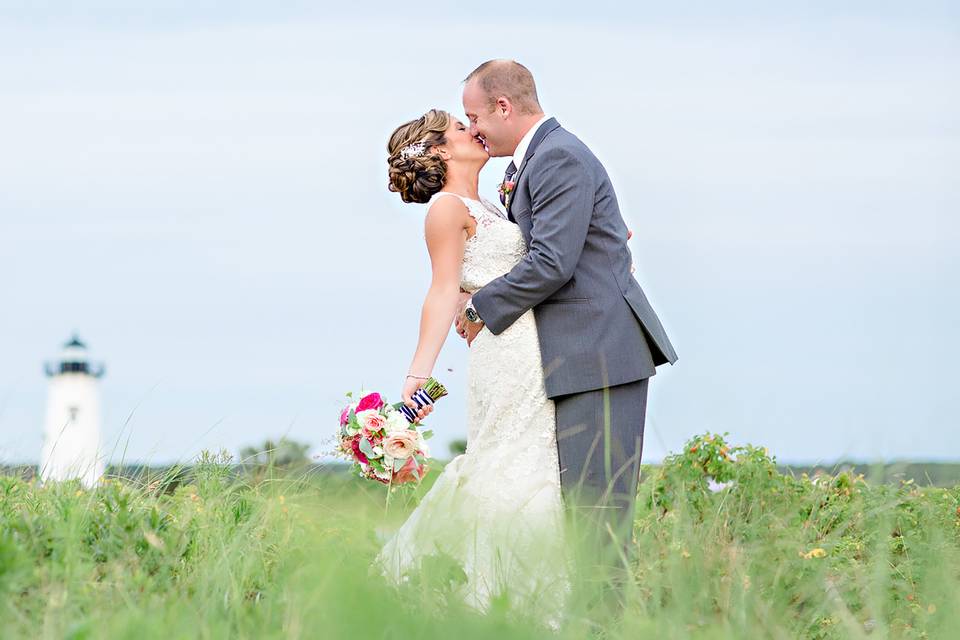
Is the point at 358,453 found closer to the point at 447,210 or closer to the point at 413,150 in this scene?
the point at 447,210

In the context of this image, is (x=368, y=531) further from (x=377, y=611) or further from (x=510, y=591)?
(x=377, y=611)

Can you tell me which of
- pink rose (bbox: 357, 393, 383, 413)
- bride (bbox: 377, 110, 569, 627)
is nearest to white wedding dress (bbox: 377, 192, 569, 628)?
bride (bbox: 377, 110, 569, 627)

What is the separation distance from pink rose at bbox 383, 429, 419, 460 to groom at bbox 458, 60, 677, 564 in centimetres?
57

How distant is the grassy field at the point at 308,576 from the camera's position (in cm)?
329

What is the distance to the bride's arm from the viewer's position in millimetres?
4875

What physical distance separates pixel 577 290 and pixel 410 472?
1057 millimetres

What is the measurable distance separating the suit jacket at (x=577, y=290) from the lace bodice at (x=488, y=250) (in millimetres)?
78

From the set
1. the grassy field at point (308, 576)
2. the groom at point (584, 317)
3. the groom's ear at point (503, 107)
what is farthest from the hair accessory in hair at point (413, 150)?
the grassy field at point (308, 576)

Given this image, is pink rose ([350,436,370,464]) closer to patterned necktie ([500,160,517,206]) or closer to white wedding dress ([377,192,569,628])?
white wedding dress ([377,192,569,628])

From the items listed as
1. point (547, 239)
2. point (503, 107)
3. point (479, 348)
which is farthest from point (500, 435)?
point (503, 107)

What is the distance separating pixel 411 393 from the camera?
4.93 m

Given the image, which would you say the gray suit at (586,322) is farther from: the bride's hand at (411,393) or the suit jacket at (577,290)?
the bride's hand at (411,393)

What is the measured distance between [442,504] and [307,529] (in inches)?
24.6

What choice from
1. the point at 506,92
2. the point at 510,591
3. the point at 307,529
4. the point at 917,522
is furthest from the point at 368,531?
the point at 917,522
